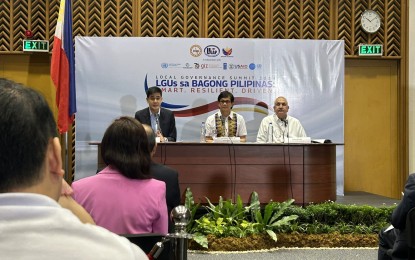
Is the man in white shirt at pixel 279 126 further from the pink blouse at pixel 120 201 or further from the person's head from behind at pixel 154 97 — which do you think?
the pink blouse at pixel 120 201

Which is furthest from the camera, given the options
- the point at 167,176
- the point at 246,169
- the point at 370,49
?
the point at 370,49

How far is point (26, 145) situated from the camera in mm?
936

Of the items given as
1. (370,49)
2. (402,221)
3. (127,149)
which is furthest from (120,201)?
(370,49)

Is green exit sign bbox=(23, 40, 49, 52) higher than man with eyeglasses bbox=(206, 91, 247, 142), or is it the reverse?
green exit sign bbox=(23, 40, 49, 52)

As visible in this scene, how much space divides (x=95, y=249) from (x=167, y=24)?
319 inches

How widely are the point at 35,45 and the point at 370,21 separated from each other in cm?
503

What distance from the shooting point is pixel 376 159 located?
30.1 feet

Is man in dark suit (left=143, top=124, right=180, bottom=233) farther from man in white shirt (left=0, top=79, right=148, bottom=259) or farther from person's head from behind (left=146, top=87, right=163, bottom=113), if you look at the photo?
person's head from behind (left=146, top=87, right=163, bottom=113)

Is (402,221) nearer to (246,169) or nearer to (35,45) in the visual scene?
(246,169)

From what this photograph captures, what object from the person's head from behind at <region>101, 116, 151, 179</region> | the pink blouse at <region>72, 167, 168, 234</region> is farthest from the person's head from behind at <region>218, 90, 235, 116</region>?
the pink blouse at <region>72, 167, 168, 234</region>

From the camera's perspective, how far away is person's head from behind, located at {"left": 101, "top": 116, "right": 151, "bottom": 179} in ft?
8.21

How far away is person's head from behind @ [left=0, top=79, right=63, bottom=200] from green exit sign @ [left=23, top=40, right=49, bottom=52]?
7835 millimetres

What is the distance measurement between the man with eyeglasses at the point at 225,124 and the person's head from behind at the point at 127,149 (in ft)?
15.4

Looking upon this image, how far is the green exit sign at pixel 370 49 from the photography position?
8.83m
